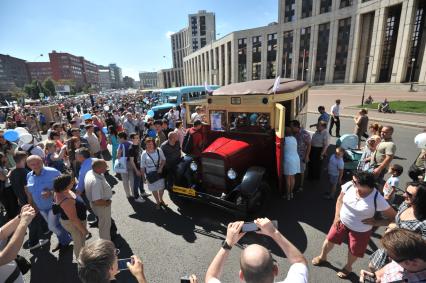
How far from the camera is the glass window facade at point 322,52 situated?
44281 mm

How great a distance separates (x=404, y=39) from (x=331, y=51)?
1233cm

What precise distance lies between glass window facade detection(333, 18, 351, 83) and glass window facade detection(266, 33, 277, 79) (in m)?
13.3

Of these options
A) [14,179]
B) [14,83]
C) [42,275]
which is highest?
[14,83]

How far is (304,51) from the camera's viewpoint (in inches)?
1834

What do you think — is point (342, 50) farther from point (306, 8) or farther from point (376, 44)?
point (306, 8)

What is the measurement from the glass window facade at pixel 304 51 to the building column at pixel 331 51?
14.7ft

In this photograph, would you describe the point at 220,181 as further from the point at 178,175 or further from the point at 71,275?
the point at 71,275

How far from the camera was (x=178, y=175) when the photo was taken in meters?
5.21

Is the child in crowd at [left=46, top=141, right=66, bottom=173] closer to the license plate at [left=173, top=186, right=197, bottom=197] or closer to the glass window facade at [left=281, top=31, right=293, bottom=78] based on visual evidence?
the license plate at [left=173, top=186, right=197, bottom=197]

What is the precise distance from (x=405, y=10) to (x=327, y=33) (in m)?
13.3

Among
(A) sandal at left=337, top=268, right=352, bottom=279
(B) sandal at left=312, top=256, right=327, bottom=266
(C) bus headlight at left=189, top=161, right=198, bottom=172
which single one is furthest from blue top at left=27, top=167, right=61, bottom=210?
(A) sandal at left=337, top=268, right=352, bottom=279

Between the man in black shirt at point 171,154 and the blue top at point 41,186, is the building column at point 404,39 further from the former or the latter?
the blue top at point 41,186

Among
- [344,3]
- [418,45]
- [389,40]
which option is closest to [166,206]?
[344,3]

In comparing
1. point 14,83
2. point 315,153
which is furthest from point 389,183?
point 14,83
